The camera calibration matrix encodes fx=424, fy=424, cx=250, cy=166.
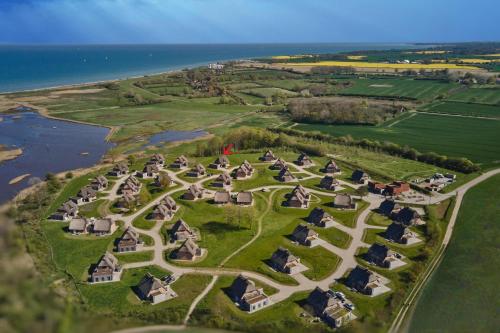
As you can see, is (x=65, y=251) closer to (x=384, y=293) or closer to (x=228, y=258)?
(x=228, y=258)

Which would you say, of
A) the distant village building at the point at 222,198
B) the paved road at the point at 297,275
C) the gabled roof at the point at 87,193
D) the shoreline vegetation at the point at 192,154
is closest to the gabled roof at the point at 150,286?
the shoreline vegetation at the point at 192,154

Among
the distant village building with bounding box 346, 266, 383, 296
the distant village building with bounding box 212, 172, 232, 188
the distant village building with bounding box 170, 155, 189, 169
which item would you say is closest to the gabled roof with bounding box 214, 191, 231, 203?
the distant village building with bounding box 212, 172, 232, 188

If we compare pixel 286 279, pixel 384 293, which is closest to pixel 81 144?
pixel 286 279

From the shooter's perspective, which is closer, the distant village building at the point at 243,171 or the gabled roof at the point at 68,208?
the gabled roof at the point at 68,208

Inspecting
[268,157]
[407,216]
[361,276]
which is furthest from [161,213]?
[407,216]

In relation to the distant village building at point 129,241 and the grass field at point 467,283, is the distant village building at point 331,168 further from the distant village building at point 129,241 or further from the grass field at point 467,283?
the distant village building at point 129,241

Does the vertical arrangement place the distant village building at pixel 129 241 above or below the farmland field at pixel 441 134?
below
